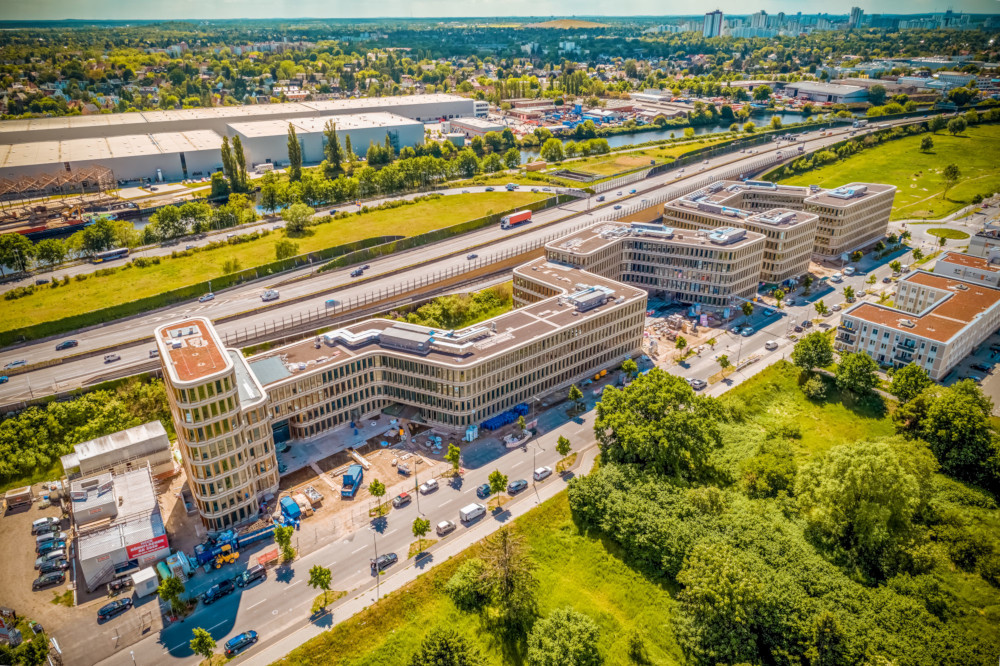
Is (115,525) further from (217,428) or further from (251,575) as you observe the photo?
(251,575)

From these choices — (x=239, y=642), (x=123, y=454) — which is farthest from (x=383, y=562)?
(x=123, y=454)

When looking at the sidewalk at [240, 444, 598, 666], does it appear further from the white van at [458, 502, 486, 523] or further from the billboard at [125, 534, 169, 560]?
the billboard at [125, 534, 169, 560]

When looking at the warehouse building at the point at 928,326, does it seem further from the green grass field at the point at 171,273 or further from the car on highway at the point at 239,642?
the car on highway at the point at 239,642

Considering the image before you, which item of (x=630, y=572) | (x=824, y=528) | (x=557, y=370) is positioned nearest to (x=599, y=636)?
(x=630, y=572)

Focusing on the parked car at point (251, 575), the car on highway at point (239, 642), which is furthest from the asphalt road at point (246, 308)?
the car on highway at point (239, 642)

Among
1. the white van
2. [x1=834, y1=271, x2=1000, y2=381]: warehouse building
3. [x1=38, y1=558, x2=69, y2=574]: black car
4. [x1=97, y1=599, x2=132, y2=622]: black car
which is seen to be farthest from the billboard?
[x1=834, y1=271, x2=1000, y2=381]: warehouse building
